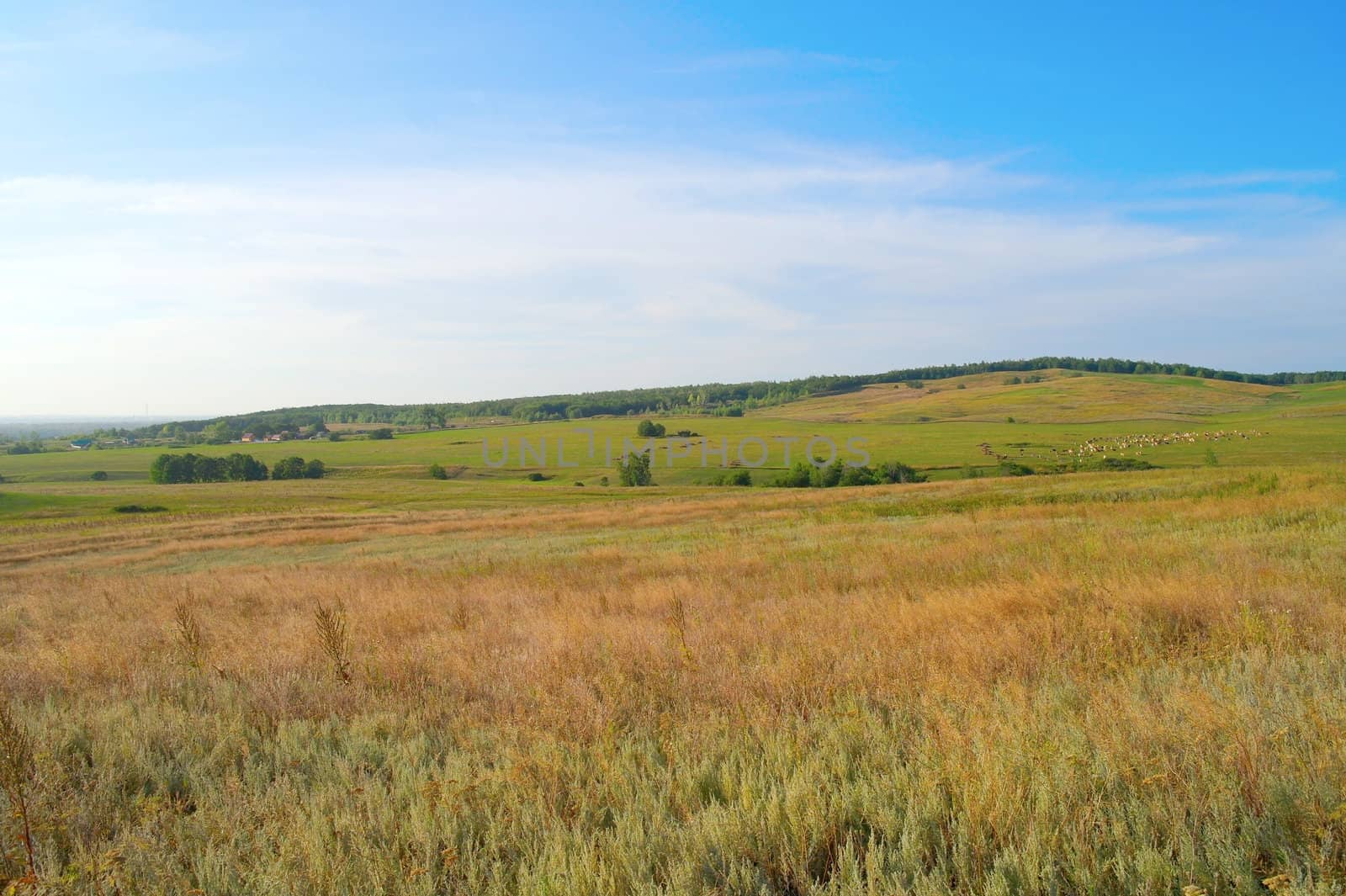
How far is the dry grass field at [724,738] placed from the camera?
3.21 metres

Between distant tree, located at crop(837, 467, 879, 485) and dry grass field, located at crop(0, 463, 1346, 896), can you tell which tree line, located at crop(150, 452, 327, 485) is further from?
dry grass field, located at crop(0, 463, 1346, 896)

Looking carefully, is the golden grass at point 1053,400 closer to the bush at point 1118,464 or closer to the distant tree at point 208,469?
the bush at point 1118,464

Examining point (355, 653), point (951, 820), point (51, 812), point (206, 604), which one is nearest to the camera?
point (951, 820)

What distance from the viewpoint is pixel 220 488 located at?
8362 cm

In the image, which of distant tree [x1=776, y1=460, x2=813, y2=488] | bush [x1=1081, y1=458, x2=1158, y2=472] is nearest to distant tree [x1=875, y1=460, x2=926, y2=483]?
distant tree [x1=776, y1=460, x2=813, y2=488]

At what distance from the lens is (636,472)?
9531 cm

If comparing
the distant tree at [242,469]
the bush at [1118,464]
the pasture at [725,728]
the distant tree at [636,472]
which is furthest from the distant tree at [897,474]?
the distant tree at [242,469]

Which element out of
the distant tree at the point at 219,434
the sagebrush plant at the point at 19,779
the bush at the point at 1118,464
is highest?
the distant tree at the point at 219,434

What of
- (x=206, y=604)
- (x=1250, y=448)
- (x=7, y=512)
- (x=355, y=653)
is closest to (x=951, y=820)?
(x=355, y=653)

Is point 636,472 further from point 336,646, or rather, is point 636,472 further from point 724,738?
point 724,738

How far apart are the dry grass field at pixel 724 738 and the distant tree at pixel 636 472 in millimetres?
83155

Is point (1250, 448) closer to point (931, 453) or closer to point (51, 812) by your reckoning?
point (931, 453)

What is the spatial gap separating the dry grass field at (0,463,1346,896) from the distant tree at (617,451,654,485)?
83.2m

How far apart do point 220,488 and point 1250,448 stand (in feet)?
394
